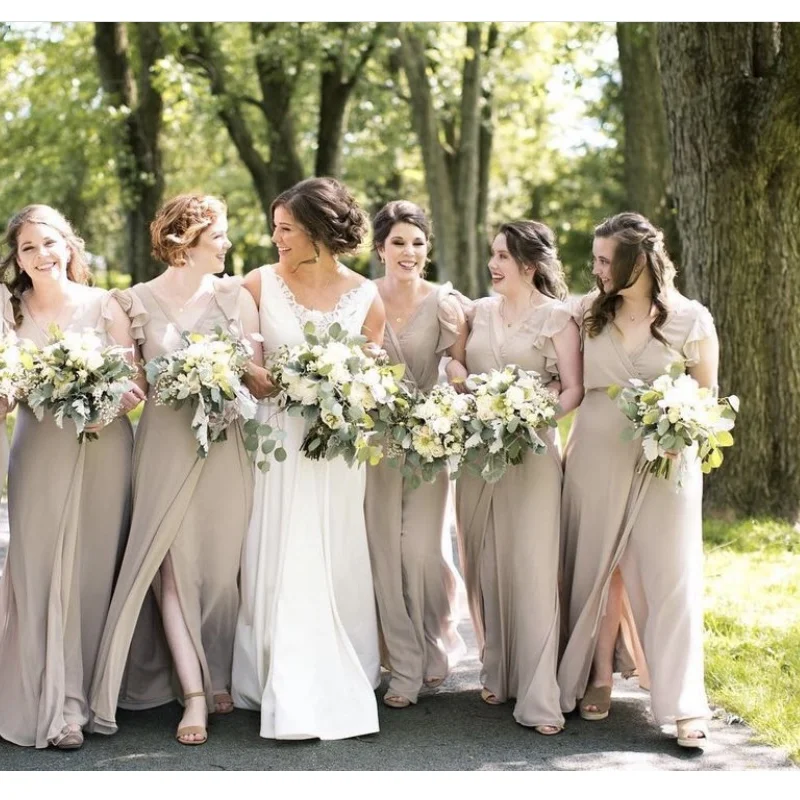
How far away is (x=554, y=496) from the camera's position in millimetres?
5805

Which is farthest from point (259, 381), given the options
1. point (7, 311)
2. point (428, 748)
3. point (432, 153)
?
point (432, 153)

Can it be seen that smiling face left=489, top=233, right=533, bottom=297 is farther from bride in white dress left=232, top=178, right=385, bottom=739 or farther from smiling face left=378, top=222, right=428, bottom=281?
bride in white dress left=232, top=178, right=385, bottom=739

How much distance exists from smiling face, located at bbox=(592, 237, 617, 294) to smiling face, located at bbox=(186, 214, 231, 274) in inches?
71.5

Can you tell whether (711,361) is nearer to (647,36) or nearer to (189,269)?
(189,269)

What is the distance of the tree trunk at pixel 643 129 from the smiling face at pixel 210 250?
906 centimetres

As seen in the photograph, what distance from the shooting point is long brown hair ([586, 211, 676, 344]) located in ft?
18.2

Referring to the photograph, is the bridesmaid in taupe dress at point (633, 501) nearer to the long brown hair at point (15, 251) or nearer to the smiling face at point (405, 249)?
the smiling face at point (405, 249)

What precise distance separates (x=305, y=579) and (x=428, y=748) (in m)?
0.99

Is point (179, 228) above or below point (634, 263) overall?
above

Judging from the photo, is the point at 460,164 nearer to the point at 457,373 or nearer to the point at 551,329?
the point at 457,373

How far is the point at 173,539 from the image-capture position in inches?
219

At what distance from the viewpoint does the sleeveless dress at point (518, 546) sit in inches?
224

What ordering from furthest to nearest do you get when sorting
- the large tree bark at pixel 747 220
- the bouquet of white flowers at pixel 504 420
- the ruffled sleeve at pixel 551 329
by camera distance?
the large tree bark at pixel 747 220
the ruffled sleeve at pixel 551 329
the bouquet of white flowers at pixel 504 420

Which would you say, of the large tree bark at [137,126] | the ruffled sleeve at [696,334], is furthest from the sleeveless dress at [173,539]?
the large tree bark at [137,126]
